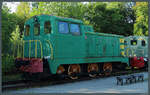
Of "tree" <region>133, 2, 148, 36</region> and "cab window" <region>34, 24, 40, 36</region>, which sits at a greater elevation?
"tree" <region>133, 2, 148, 36</region>

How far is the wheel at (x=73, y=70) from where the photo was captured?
389 inches

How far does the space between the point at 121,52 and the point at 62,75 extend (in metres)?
5.62

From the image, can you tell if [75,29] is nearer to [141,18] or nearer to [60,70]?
[60,70]

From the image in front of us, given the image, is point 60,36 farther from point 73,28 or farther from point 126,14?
point 126,14

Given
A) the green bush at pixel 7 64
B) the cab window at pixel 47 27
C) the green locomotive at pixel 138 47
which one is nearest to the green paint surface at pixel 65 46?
the cab window at pixel 47 27

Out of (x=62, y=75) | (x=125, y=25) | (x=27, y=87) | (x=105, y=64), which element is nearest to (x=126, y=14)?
(x=125, y=25)

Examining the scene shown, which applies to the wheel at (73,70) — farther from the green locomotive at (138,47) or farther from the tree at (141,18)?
the tree at (141,18)

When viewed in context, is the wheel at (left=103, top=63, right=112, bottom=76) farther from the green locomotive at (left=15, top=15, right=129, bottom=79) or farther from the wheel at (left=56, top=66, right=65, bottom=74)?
the wheel at (left=56, top=66, right=65, bottom=74)

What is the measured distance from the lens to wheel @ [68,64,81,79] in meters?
9.88

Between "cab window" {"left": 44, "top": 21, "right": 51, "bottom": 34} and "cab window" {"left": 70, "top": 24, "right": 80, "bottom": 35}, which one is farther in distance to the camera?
"cab window" {"left": 70, "top": 24, "right": 80, "bottom": 35}

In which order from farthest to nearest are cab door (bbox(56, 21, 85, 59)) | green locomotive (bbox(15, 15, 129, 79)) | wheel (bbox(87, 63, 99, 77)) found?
wheel (bbox(87, 63, 99, 77)), cab door (bbox(56, 21, 85, 59)), green locomotive (bbox(15, 15, 129, 79))

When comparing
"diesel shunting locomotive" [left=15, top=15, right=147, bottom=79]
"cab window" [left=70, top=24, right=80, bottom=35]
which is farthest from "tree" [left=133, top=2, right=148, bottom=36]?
"cab window" [left=70, top=24, right=80, bottom=35]

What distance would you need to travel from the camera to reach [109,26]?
25.1 metres

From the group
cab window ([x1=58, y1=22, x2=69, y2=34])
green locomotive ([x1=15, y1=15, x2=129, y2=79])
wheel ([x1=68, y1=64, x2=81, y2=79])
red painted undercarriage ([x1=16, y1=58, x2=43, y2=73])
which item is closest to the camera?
red painted undercarriage ([x1=16, y1=58, x2=43, y2=73])
